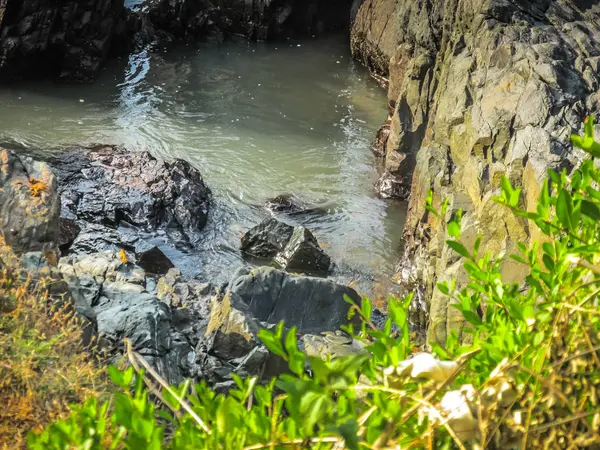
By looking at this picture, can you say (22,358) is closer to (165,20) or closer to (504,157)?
→ (504,157)

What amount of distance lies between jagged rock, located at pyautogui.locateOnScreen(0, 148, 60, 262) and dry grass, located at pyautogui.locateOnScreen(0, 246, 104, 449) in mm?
2063

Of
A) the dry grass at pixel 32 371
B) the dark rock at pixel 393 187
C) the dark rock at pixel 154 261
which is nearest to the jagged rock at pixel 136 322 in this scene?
the dry grass at pixel 32 371

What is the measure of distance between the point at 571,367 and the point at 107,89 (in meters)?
11.6

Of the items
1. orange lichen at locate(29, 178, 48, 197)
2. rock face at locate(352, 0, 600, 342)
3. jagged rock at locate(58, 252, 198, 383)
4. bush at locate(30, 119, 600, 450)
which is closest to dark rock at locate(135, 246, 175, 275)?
orange lichen at locate(29, 178, 48, 197)

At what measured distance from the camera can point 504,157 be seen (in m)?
5.73

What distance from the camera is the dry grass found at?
261 centimetres

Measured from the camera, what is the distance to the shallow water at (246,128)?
8289mm

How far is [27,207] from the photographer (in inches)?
236

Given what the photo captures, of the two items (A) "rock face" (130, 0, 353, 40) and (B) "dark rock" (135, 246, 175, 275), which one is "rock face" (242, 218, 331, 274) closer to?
(B) "dark rock" (135, 246, 175, 275)

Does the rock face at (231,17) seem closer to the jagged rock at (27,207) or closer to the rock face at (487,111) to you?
the rock face at (487,111)

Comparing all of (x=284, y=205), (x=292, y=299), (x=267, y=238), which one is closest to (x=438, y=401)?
(x=292, y=299)

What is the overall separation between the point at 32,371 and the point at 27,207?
137 inches

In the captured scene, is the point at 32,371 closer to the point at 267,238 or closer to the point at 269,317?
the point at 269,317

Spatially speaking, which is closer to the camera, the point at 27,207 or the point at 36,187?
the point at 27,207
